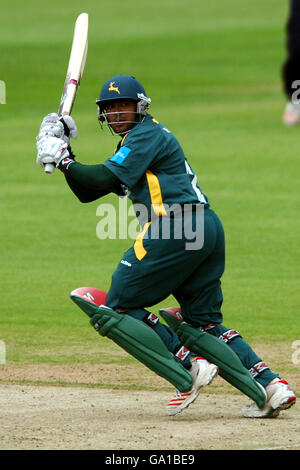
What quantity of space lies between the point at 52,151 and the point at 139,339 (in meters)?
1.08

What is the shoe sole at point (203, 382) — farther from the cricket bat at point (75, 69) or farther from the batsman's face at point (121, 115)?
the cricket bat at point (75, 69)

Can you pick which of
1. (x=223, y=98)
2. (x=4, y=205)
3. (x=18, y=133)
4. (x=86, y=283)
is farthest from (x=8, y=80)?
(x=86, y=283)

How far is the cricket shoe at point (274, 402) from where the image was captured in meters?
5.62

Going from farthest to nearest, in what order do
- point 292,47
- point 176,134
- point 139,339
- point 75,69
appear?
point 176,134, point 75,69, point 139,339, point 292,47

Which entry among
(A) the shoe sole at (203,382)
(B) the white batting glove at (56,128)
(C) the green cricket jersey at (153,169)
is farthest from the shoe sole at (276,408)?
(B) the white batting glove at (56,128)

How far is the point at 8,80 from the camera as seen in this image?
28344 millimetres

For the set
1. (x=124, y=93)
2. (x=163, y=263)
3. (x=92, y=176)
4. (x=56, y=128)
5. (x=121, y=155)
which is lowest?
(x=163, y=263)

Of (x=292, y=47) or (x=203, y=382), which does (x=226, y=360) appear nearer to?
(x=203, y=382)

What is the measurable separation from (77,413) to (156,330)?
2.03ft

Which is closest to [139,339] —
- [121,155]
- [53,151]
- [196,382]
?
[196,382]

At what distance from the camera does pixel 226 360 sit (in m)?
5.68

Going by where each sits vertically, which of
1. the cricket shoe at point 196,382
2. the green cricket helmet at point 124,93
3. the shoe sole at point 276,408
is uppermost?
the green cricket helmet at point 124,93

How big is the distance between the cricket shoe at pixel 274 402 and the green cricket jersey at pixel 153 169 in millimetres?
1081
